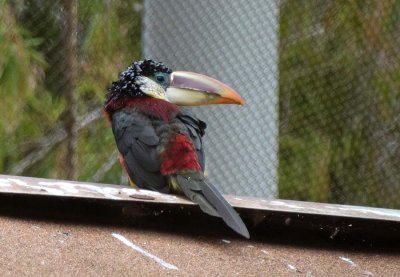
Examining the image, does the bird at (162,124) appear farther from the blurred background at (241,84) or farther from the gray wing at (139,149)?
the blurred background at (241,84)

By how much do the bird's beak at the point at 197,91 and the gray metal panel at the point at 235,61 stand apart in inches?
3.6

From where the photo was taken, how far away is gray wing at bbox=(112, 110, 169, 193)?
2.23m

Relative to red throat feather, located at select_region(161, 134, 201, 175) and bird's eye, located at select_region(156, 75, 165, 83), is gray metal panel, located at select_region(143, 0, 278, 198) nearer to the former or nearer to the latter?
bird's eye, located at select_region(156, 75, 165, 83)

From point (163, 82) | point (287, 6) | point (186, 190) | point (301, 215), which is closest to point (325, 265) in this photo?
point (301, 215)

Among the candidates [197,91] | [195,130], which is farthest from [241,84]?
[195,130]

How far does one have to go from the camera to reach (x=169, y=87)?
2660mm

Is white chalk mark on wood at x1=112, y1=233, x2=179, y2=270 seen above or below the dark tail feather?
Answer: above

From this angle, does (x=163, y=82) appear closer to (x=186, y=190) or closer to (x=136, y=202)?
(x=186, y=190)

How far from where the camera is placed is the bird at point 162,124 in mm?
2158

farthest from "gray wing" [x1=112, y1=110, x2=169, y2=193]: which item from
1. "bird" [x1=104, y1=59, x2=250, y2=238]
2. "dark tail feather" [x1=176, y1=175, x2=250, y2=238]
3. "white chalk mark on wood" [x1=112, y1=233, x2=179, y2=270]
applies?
"white chalk mark on wood" [x1=112, y1=233, x2=179, y2=270]

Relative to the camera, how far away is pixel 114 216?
133cm

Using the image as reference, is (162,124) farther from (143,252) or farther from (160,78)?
(143,252)

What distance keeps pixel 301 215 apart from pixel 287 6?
1.76 metres

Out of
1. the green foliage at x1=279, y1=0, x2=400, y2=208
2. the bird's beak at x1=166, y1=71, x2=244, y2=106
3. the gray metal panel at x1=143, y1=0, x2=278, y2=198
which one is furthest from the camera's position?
the green foliage at x1=279, y1=0, x2=400, y2=208
